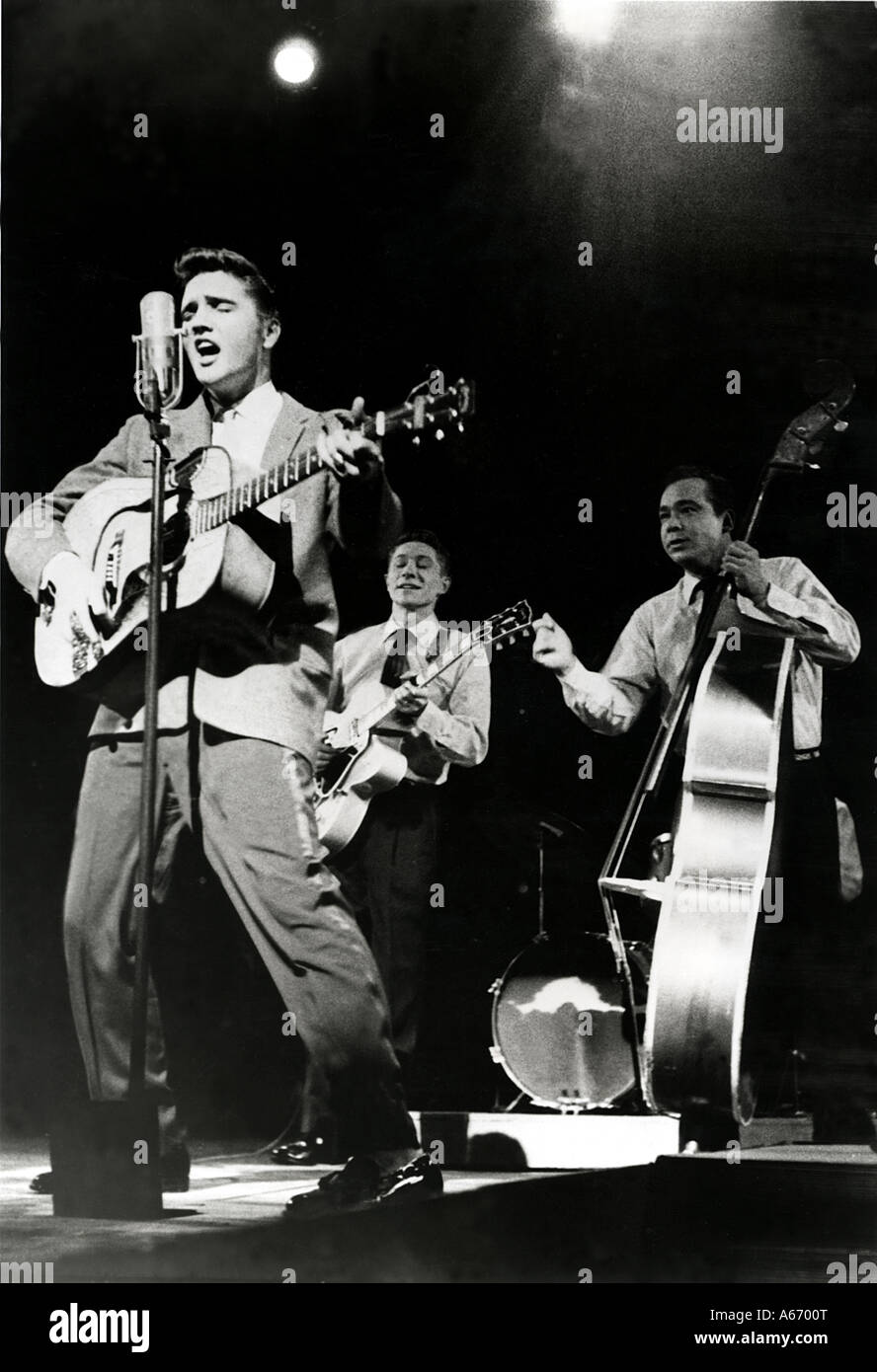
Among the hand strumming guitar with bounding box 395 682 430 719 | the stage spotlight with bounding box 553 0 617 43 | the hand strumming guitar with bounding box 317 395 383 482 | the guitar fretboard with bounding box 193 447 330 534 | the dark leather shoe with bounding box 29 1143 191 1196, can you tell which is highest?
the stage spotlight with bounding box 553 0 617 43

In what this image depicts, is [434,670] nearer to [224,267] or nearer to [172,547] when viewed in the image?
[172,547]

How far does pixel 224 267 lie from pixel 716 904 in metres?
2.08

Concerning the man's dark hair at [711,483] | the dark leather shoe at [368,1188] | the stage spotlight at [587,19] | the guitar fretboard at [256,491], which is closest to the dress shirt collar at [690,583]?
the man's dark hair at [711,483]

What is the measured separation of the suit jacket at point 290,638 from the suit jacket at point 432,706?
0.06 metres

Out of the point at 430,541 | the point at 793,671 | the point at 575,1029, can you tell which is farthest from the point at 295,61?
the point at 575,1029

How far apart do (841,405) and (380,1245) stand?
244 centimetres

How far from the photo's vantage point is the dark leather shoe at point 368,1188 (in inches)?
143

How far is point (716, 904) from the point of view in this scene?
3521mm

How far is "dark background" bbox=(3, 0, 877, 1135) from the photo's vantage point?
12.7 ft

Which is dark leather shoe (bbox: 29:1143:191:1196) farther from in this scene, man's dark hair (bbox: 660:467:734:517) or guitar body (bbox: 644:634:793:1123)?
man's dark hair (bbox: 660:467:734:517)

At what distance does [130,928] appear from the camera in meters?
3.81

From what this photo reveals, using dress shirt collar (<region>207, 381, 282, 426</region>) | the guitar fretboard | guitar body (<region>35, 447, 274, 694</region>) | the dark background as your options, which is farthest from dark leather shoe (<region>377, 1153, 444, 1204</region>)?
dress shirt collar (<region>207, 381, 282, 426</region>)
